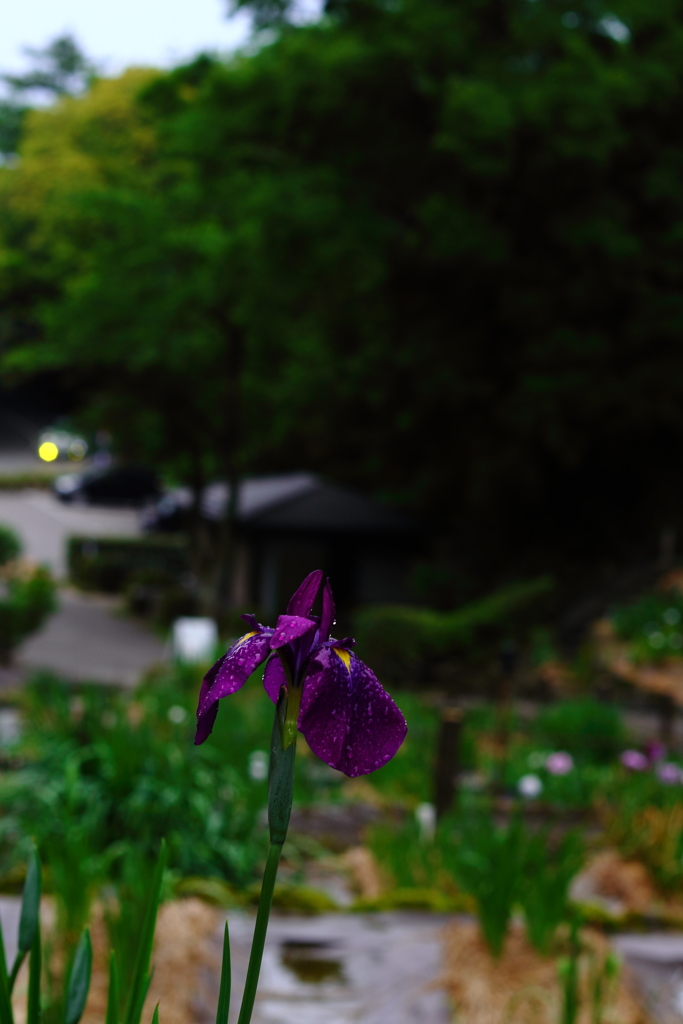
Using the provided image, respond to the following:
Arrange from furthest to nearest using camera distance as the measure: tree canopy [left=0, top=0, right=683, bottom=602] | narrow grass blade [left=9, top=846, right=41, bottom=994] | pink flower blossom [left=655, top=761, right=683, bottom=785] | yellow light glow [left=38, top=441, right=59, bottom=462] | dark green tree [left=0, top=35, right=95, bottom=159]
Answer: dark green tree [left=0, top=35, right=95, bottom=159]
tree canopy [left=0, top=0, right=683, bottom=602]
pink flower blossom [left=655, top=761, right=683, bottom=785]
yellow light glow [left=38, top=441, right=59, bottom=462]
narrow grass blade [left=9, top=846, right=41, bottom=994]

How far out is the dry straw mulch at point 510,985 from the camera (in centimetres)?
323

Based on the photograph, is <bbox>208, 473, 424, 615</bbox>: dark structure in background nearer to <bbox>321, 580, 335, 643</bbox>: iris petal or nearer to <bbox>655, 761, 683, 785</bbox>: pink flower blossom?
<bbox>655, 761, 683, 785</bbox>: pink flower blossom

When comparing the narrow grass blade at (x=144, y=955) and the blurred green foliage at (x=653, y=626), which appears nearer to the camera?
the narrow grass blade at (x=144, y=955)

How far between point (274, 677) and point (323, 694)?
10 cm

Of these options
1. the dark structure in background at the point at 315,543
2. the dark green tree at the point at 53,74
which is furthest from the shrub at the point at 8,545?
the dark green tree at the point at 53,74

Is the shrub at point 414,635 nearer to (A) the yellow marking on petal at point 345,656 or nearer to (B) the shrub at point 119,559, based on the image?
(B) the shrub at point 119,559

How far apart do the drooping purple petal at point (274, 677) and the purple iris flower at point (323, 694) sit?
0.13 ft

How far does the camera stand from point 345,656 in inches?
41.5

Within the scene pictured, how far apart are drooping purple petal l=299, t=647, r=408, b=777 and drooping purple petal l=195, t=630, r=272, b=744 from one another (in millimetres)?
55

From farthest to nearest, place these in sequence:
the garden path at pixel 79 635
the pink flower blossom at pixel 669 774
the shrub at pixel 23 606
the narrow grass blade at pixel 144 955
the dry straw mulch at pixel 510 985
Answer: the garden path at pixel 79 635, the shrub at pixel 23 606, the pink flower blossom at pixel 669 774, the dry straw mulch at pixel 510 985, the narrow grass blade at pixel 144 955

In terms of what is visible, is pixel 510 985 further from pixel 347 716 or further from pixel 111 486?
pixel 111 486

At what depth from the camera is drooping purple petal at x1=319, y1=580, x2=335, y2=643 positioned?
1.06 metres

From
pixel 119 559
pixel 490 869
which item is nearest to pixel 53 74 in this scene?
pixel 119 559

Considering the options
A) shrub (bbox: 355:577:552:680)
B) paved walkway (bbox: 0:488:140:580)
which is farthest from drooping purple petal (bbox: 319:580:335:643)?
paved walkway (bbox: 0:488:140:580)
